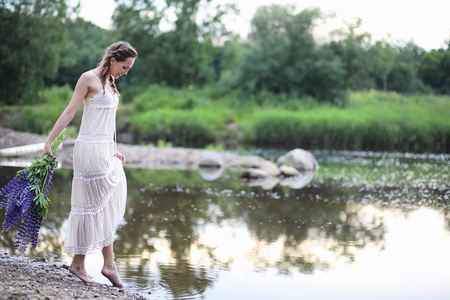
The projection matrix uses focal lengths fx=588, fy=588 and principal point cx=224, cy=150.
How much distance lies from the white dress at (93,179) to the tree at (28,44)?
15014 mm

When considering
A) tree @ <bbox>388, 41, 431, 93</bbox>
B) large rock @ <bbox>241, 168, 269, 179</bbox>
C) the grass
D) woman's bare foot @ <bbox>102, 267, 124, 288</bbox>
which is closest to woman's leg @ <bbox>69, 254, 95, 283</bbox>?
woman's bare foot @ <bbox>102, 267, 124, 288</bbox>

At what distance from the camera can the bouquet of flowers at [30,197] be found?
438cm

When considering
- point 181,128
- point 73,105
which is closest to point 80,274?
Result: point 73,105

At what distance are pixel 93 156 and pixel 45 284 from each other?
37.5 inches

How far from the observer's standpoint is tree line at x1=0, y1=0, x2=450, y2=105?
30453mm

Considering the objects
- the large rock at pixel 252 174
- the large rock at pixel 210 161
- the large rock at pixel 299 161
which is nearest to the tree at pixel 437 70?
the large rock at pixel 299 161

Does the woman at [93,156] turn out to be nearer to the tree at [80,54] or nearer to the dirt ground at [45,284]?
the dirt ground at [45,284]

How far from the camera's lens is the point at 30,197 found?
439 cm

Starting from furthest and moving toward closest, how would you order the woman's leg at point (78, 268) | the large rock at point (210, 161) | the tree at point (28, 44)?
the tree at point (28, 44) < the large rock at point (210, 161) < the woman's leg at point (78, 268)

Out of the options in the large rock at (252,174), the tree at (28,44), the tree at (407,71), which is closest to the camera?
the large rock at (252,174)

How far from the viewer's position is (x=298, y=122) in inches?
892

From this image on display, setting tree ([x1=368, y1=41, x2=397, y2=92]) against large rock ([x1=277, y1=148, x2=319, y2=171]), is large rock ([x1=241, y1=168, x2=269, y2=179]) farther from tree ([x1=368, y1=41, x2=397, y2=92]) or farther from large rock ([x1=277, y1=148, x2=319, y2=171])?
tree ([x1=368, y1=41, x2=397, y2=92])

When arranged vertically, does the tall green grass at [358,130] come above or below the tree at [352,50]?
below

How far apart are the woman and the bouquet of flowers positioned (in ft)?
0.60
